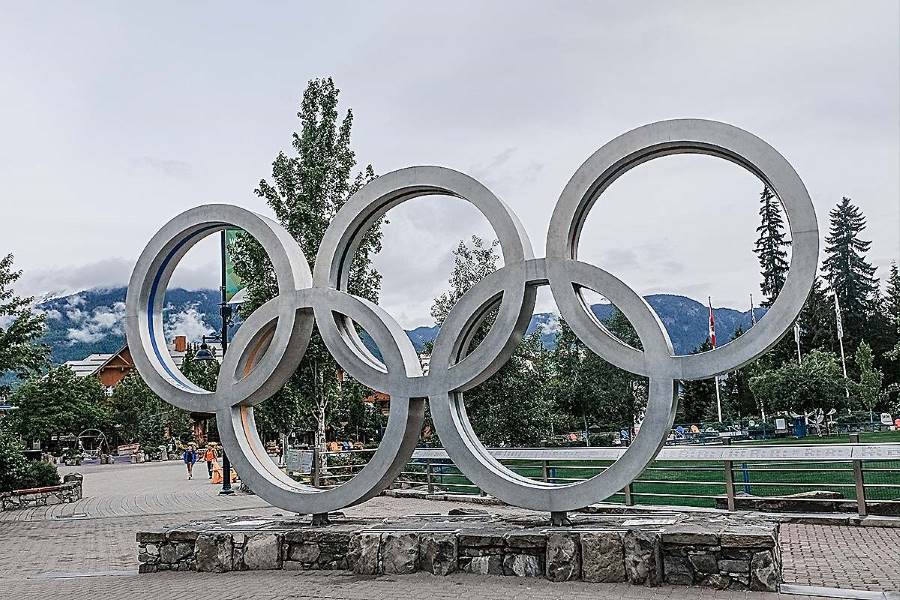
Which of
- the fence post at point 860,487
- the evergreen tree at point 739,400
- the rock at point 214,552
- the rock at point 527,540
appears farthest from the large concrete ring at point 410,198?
the evergreen tree at point 739,400

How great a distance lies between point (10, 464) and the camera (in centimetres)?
2186

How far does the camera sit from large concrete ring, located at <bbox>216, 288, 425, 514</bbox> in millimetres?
9180

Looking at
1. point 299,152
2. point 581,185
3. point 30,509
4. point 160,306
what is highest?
point 299,152

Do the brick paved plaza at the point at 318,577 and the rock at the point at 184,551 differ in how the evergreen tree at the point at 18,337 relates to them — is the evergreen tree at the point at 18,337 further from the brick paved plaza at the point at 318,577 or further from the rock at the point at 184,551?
the rock at the point at 184,551

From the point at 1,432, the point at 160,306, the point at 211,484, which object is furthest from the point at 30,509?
the point at 160,306

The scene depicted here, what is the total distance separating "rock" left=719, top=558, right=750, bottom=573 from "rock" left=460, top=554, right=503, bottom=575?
2.07m

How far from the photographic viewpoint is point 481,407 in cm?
2664

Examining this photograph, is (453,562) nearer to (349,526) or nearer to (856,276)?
(349,526)

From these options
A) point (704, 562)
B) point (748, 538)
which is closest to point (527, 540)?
point (704, 562)

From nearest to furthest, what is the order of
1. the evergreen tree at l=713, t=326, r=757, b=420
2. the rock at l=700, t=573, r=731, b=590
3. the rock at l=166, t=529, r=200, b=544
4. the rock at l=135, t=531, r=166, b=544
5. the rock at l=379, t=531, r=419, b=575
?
1. the rock at l=700, t=573, r=731, b=590
2. the rock at l=379, t=531, r=419, b=575
3. the rock at l=166, t=529, r=200, b=544
4. the rock at l=135, t=531, r=166, b=544
5. the evergreen tree at l=713, t=326, r=757, b=420

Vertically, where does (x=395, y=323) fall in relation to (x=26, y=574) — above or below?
above

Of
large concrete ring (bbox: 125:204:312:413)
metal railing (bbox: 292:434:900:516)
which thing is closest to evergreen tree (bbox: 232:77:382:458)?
metal railing (bbox: 292:434:900:516)

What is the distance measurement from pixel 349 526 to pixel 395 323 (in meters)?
2.33

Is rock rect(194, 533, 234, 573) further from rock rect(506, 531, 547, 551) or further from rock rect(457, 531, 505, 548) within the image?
rock rect(506, 531, 547, 551)
